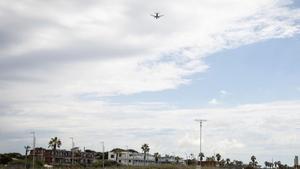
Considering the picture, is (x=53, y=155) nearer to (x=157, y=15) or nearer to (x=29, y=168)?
(x=29, y=168)

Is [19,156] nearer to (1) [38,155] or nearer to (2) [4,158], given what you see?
(1) [38,155]

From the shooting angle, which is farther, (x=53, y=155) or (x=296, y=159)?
(x=53, y=155)

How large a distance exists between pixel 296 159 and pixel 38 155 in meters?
159

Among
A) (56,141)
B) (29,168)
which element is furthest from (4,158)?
(29,168)

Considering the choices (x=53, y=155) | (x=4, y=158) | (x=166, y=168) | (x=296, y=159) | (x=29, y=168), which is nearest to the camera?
(x=296, y=159)

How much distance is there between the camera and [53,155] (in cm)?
19325

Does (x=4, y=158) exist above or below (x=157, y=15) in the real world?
below

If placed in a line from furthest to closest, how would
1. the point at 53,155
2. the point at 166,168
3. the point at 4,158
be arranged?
the point at 53,155 < the point at 4,158 < the point at 166,168

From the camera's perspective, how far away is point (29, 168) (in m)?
121

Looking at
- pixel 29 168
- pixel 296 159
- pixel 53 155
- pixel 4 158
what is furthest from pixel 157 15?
pixel 53 155

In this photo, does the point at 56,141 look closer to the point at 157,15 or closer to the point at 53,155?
the point at 53,155

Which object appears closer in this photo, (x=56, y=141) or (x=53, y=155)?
(x=56, y=141)

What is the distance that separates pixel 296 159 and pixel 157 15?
20.3 m

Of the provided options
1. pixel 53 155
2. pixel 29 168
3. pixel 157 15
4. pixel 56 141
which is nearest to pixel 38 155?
pixel 53 155
